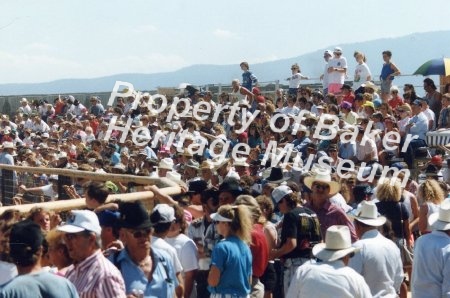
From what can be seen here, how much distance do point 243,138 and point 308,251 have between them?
870 cm

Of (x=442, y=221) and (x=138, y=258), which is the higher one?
(x=138, y=258)

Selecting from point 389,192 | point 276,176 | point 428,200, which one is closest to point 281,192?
point 389,192

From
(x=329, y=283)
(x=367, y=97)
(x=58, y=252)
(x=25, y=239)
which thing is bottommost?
(x=329, y=283)

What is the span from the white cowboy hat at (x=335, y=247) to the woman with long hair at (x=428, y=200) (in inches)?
105

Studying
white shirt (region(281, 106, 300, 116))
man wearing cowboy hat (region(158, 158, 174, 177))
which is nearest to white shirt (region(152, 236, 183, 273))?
man wearing cowboy hat (region(158, 158, 174, 177))

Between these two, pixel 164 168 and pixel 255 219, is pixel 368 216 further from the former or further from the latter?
pixel 164 168

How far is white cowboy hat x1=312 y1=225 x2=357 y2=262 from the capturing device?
6.33m

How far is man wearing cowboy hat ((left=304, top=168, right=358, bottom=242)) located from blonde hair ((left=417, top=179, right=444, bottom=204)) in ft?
3.05

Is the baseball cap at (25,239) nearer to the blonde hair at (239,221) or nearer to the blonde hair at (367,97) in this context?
the blonde hair at (239,221)

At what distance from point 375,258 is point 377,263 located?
5cm

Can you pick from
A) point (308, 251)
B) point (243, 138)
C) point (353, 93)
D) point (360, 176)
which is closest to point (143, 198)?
point (308, 251)

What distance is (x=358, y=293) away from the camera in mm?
6113

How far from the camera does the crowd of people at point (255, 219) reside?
5621 mm

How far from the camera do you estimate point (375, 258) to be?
285 inches
